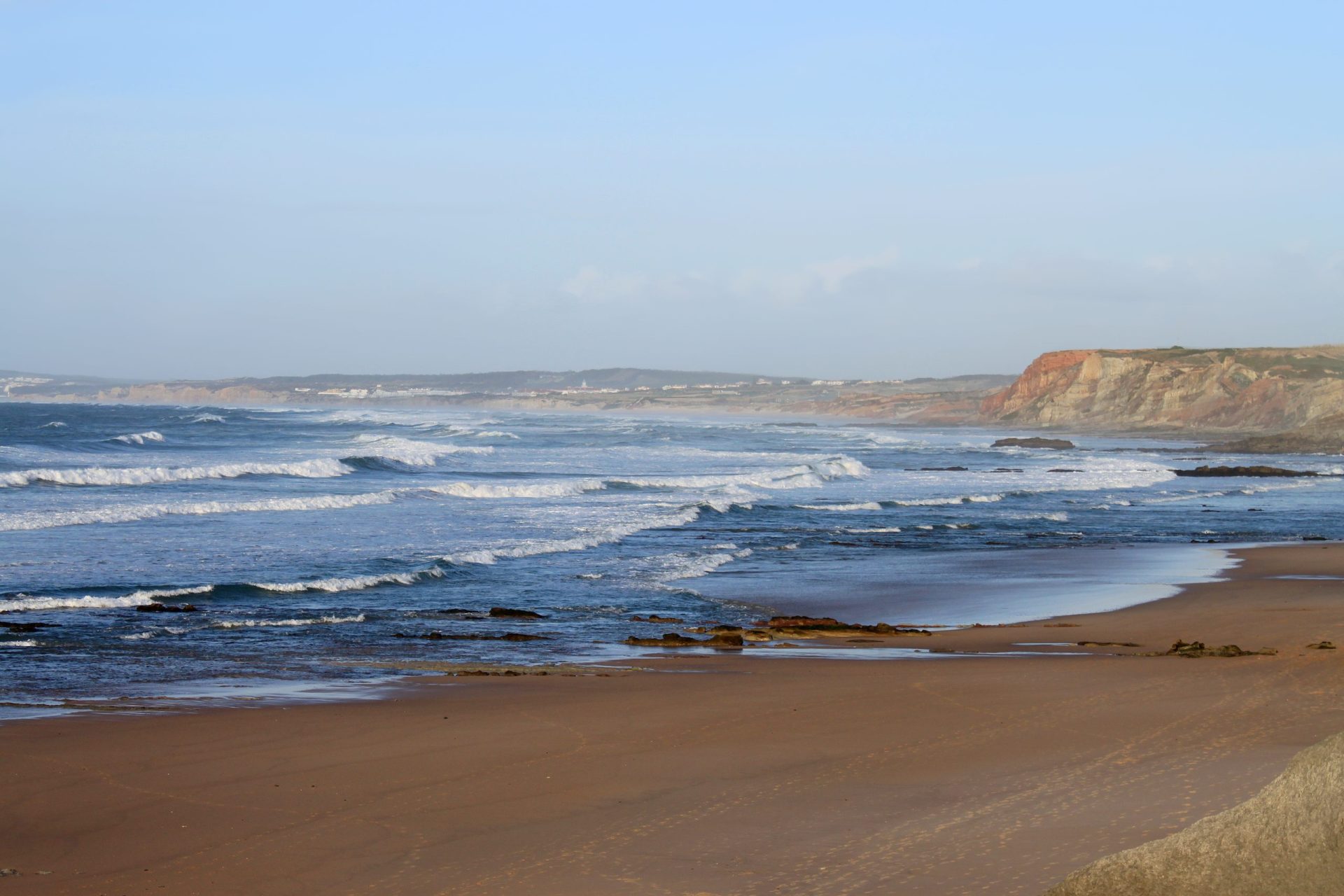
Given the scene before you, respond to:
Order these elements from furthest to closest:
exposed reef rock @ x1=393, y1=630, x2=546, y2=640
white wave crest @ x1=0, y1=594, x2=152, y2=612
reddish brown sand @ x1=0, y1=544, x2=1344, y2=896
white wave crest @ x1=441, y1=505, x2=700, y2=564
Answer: white wave crest @ x1=441, y1=505, x2=700, y2=564 → white wave crest @ x1=0, y1=594, x2=152, y2=612 → exposed reef rock @ x1=393, y1=630, x2=546, y2=640 → reddish brown sand @ x1=0, y1=544, x2=1344, y2=896

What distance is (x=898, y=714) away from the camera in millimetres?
9508

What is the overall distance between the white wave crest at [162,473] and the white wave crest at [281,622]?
73.9 feet

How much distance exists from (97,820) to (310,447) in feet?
173

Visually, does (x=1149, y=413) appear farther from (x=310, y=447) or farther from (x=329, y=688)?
(x=329, y=688)

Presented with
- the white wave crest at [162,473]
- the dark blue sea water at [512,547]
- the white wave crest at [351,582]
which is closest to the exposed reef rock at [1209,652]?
the dark blue sea water at [512,547]

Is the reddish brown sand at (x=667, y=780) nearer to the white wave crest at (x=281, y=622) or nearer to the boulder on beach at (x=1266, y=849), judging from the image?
the boulder on beach at (x=1266, y=849)

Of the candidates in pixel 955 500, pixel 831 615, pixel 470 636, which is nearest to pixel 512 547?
pixel 831 615

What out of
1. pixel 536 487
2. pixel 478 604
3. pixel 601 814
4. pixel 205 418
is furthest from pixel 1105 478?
pixel 205 418

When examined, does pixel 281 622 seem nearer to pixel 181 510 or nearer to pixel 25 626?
pixel 25 626

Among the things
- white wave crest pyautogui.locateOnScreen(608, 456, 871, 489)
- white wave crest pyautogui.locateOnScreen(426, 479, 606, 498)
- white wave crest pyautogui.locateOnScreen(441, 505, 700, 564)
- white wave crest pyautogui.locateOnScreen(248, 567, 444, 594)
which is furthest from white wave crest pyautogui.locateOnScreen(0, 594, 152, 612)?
white wave crest pyautogui.locateOnScreen(608, 456, 871, 489)

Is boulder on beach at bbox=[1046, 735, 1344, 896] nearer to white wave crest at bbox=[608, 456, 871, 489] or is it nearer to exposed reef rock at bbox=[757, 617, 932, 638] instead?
exposed reef rock at bbox=[757, 617, 932, 638]

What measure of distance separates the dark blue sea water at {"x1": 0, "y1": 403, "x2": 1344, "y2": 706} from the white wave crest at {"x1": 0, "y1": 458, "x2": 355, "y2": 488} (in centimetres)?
14

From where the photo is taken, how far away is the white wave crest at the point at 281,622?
47.3 feet

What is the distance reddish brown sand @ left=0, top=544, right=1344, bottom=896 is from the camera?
582 centimetres
